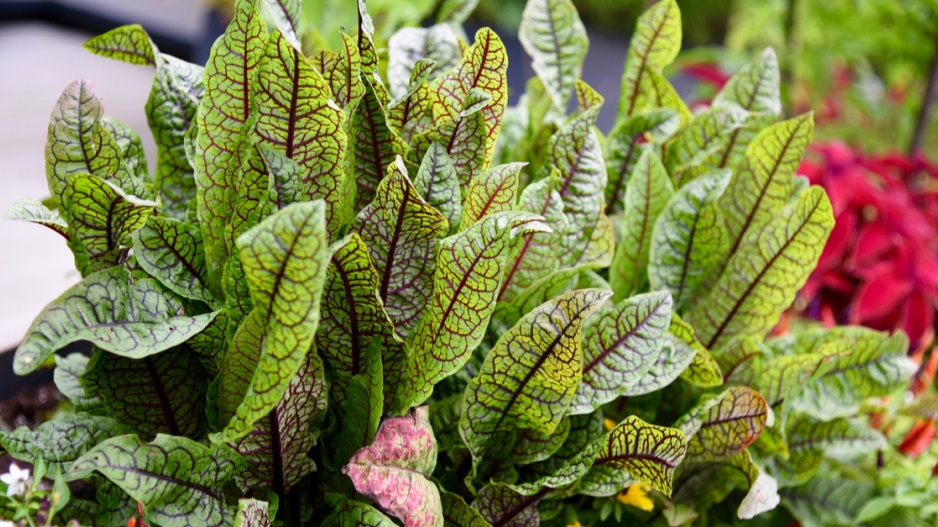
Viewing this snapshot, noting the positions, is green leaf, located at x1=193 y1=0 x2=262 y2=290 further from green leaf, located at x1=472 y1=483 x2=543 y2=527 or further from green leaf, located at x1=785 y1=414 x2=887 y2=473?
green leaf, located at x1=785 y1=414 x2=887 y2=473

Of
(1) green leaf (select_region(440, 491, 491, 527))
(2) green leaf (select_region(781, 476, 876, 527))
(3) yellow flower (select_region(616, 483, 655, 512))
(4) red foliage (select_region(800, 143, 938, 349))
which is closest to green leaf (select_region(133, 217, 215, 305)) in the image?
(1) green leaf (select_region(440, 491, 491, 527))

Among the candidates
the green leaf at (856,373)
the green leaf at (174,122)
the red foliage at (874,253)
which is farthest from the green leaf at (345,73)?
the red foliage at (874,253)

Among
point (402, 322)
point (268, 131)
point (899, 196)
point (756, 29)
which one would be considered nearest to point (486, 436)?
point (402, 322)

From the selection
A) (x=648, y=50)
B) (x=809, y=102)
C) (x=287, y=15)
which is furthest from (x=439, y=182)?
(x=809, y=102)

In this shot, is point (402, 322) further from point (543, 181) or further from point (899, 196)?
point (899, 196)

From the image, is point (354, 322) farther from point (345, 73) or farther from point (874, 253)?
point (874, 253)

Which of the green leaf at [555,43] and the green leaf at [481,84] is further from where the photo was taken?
the green leaf at [555,43]

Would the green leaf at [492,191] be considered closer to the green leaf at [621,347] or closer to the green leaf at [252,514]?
the green leaf at [621,347]
